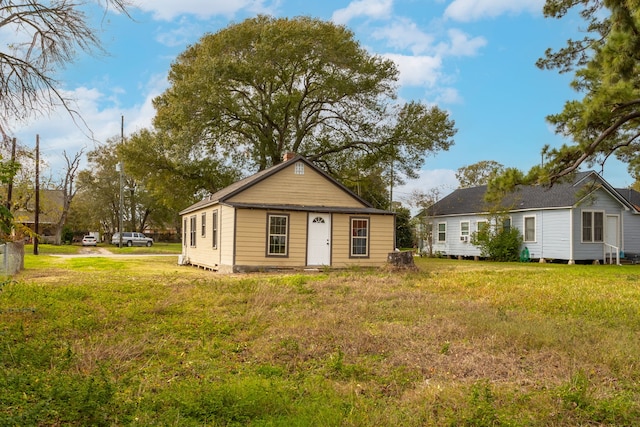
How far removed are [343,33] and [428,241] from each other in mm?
14092

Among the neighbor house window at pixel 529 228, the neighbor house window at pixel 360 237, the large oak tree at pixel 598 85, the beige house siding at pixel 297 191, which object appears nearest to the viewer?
the large oak tree at pixel 598 85

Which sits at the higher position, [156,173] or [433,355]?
[156,173]

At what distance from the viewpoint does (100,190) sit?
53594 mm

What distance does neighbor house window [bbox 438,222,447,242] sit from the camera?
33000 mm

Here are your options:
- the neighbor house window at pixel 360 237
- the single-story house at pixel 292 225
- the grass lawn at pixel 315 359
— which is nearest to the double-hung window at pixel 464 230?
the single-story house at pixel 292 225

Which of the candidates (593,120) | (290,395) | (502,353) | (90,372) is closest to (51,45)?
(90,372)

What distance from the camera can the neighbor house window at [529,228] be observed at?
2705cm

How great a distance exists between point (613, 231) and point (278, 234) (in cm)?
1812

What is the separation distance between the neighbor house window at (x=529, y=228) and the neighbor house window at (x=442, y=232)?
20.2 feet

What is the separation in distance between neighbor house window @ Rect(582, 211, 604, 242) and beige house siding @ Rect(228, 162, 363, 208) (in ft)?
39.4

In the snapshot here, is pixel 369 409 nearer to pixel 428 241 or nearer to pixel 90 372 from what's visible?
pixel 90 372

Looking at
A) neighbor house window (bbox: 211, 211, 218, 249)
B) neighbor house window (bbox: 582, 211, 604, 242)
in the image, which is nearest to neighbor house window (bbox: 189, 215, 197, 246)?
neighbor house window (bbox: 211, 211, 218, 249)

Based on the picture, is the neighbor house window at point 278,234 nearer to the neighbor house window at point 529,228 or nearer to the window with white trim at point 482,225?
the window with white trim at point 482,225

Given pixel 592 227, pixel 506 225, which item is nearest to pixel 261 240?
pixel 506 225
